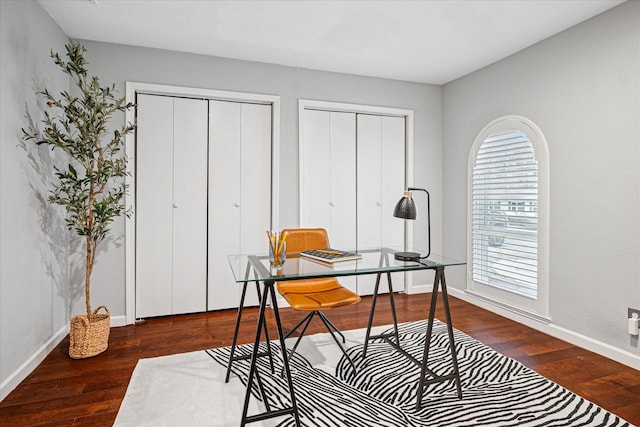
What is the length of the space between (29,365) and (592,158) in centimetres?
438

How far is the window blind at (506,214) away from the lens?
11.0ft

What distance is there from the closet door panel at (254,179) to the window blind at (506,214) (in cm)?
232

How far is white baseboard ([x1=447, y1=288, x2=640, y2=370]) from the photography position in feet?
8.52

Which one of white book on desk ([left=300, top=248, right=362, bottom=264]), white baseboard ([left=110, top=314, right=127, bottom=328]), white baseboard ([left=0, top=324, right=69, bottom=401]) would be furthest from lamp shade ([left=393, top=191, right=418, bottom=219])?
white baseboard ([left=110, top=314, right=127, bottom=328])

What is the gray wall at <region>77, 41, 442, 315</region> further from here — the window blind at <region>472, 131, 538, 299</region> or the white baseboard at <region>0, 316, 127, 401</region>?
the window blind at <region>472, 131, 538, 299</region>

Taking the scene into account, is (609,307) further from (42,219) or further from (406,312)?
(42,219)

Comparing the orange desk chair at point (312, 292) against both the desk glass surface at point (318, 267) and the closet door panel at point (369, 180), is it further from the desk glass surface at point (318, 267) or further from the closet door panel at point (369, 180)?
the closet door panel at point (369, 180)

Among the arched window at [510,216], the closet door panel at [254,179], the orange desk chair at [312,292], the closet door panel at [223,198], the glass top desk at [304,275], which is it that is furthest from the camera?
the closet door panel at [254,179]

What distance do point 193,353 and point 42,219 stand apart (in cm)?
151

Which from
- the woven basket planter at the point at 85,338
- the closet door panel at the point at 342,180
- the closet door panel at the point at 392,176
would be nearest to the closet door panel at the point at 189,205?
the woven basket planter at the point at 85,338

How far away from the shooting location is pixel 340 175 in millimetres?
4191

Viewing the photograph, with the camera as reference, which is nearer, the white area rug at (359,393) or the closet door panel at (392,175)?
the white area rug at (359,393)

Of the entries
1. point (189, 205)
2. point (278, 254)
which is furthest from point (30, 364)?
point (278, 254)

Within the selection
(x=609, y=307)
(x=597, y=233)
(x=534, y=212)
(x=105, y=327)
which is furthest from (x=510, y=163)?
(x=105, y=327)
